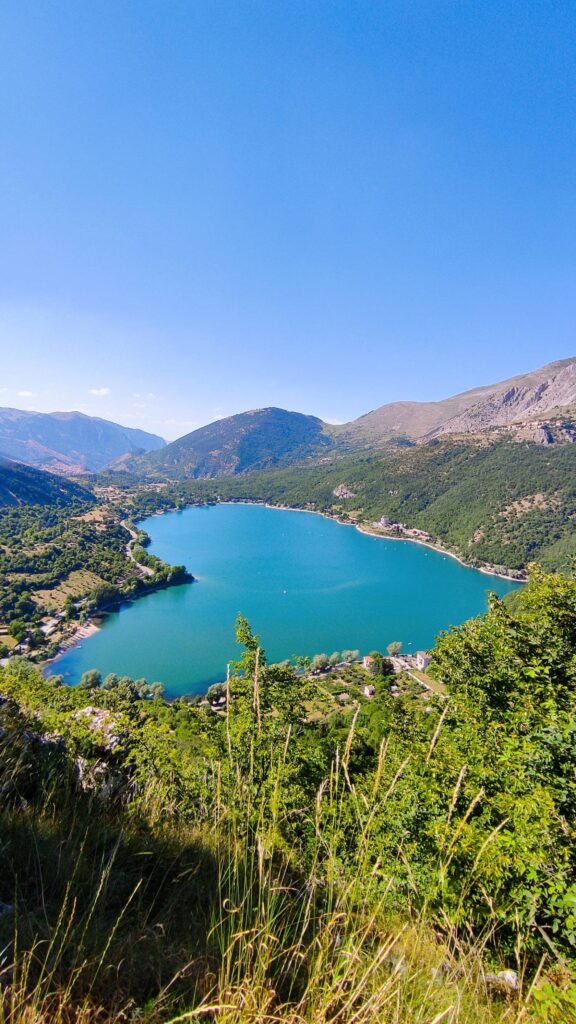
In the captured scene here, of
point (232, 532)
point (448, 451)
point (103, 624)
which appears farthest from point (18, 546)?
point (448, 451)

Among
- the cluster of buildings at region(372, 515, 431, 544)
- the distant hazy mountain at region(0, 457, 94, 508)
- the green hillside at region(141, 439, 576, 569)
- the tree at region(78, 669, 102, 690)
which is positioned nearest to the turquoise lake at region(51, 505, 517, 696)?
the cluster of buildings at region(372, 515, 431, 544)

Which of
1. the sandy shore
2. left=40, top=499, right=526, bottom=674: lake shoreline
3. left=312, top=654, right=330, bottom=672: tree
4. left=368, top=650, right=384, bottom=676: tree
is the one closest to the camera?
left=368, top=650, right=384, bottom=676: tree

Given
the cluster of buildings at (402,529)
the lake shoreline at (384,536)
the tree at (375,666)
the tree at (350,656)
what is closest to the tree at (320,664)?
the tree at (350,656)

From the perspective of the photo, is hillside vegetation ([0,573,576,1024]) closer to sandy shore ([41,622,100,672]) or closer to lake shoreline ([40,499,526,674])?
sandy shore ([41,622,100,672])

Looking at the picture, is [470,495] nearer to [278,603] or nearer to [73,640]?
[278,603]

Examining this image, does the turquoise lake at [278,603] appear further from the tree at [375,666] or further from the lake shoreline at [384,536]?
Answer: the tree at [375,666]

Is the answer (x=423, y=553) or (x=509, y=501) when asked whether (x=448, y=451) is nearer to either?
(x=509, y=501)
